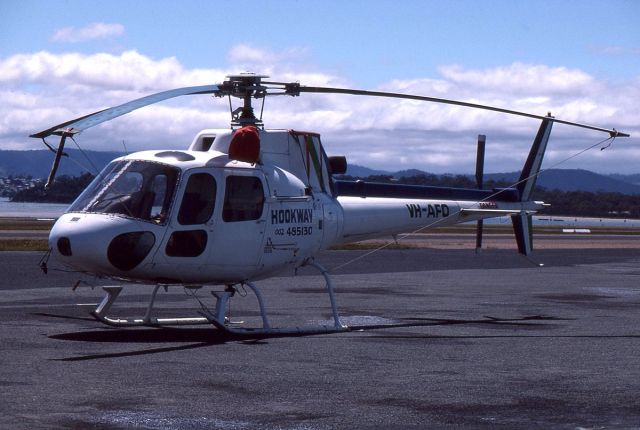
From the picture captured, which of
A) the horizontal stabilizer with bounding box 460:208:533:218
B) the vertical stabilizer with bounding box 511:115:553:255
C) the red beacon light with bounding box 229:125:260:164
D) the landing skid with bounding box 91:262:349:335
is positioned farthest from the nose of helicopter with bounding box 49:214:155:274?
the vertical stabilizer with bounding box 511:115:553:255

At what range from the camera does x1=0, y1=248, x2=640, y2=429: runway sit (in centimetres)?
962

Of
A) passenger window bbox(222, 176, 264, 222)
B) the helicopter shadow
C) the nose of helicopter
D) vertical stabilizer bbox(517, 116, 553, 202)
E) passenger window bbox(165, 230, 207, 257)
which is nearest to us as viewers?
the helicopter shadow

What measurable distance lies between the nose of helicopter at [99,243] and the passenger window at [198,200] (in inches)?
26.7

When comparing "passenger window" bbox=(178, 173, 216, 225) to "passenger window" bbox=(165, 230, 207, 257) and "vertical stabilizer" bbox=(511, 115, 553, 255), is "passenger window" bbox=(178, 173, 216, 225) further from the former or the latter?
"vertical stabilizer" bbox=(511, 115, 553, 255)

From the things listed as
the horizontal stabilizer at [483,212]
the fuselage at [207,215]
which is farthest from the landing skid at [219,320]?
the horizontal stabilizer at [483,212]

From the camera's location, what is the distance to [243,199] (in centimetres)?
1606

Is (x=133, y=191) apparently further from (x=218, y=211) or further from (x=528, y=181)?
(x=528, y=181)

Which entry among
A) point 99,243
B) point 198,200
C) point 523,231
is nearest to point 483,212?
point 523,231

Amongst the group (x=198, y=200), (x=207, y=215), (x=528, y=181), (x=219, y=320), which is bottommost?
(x=219, y=320)

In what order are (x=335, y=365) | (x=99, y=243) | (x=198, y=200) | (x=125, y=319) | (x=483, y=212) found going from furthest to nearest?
(x=483, y=212) → (x=125, y=319) → (x=198, y=200) → (x=99, y=243) → (x=335, y=365)

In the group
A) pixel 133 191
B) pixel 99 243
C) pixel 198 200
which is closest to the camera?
pixel 99 243

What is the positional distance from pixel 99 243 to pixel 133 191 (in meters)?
0.97

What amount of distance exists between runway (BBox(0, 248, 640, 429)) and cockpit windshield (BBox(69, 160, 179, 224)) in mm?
1809

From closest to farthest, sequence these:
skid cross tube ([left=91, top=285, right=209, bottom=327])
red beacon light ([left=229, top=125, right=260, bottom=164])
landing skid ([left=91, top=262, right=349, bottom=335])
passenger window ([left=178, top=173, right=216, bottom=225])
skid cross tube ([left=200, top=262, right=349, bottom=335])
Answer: passenger window ([left=178, top=173, right=216, bottom=225]), skid cross tube ([left=200, top=262, right=349, bottom=335]), landing skid ([left=91, top=262, right=349, bottom=335]), red beacon light ([left=229, top=125, right=260, bottom=164]), skid cross tube ([left=91, top=285, right=209, bottom=327])
